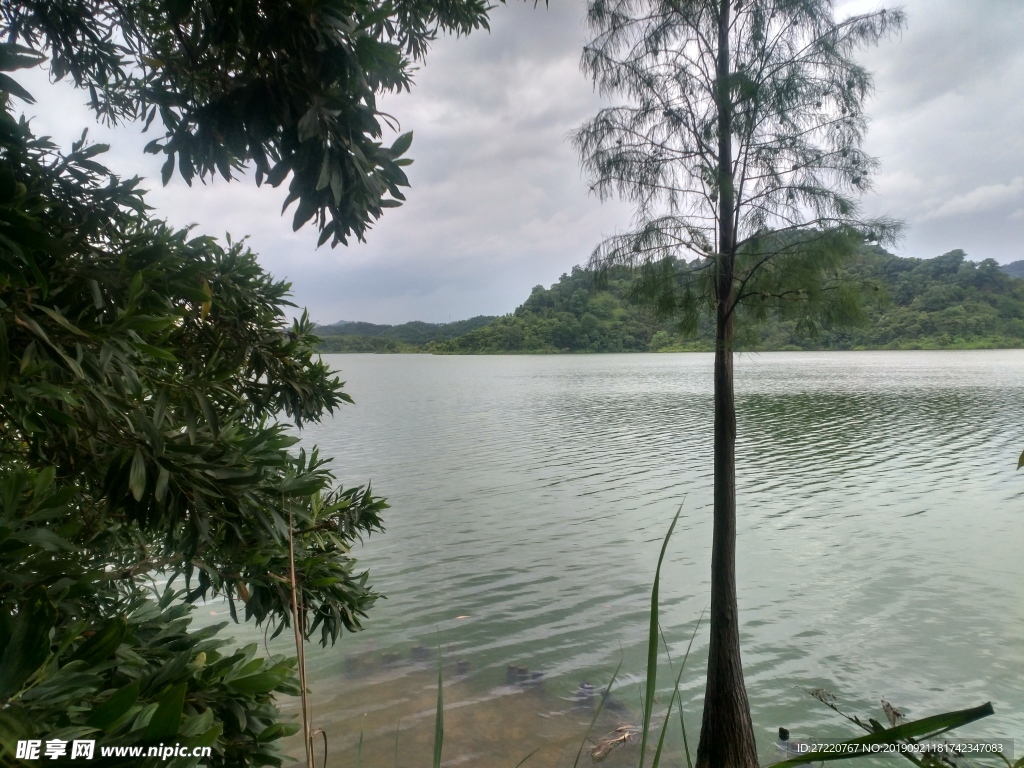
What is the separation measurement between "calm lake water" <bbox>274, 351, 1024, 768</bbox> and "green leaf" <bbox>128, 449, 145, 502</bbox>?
0.86 metres

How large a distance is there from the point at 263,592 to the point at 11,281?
1.30 meters

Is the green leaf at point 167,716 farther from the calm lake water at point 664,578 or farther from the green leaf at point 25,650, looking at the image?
the calm lake water at point 664,578

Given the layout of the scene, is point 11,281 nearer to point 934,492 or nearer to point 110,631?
point 110,631

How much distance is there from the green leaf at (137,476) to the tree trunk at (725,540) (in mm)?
3523

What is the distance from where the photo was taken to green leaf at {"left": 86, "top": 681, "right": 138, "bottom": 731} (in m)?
0.90

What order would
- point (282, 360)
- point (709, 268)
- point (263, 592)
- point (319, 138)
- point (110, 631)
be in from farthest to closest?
point (709, 268), point (282, 360), point (263, 592), point (319, 138), point (110, 631)

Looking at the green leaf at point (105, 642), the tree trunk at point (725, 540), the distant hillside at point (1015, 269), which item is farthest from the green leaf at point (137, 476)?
the distant hillside at point (1015, 269)

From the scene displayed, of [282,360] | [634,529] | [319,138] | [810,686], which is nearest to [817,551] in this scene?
[634,529]

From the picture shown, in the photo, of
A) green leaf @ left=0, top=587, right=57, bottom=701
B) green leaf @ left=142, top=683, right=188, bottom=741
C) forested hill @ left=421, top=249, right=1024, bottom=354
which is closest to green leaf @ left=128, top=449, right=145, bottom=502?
green leaf @ left=0, top=587, right=57, bottom=701

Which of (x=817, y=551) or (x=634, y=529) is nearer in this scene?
(x=817, y=551)

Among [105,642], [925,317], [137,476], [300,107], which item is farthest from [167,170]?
[925,317]

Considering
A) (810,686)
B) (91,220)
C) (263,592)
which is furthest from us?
(810,686)

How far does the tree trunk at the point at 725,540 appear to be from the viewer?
158 inches

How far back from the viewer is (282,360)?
2.93 metres
